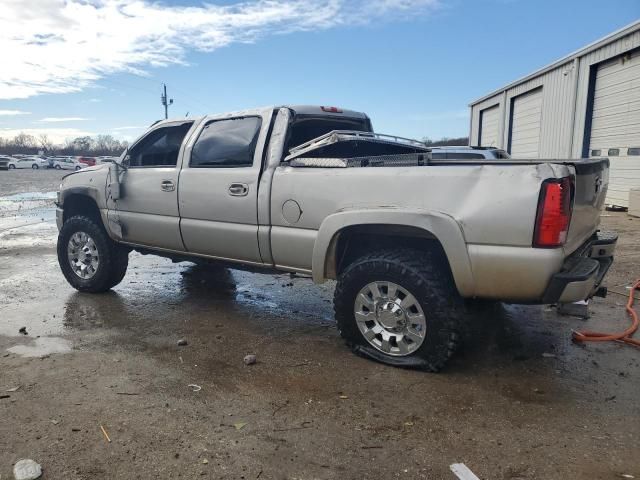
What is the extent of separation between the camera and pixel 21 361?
149 inches

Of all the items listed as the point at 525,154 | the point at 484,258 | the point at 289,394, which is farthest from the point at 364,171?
the point at 525,154

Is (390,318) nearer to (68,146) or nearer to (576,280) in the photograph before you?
(576,280)

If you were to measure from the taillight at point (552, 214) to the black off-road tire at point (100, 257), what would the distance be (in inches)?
175

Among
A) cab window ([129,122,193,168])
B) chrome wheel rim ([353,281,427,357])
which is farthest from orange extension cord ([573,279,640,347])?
cab window ([129,122,193,168])

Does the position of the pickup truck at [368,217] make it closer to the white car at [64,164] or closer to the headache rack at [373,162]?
the headache rack at [373,162]

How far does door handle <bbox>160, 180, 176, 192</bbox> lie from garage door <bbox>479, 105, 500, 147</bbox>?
66.3 ft

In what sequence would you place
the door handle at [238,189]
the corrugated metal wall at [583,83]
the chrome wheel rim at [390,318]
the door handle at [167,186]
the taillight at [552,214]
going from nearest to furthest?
the taillight at [552,214], the chrome wheel rim at [390,318], the door handle at [238,189], the door handle at [167,186], the corrugated metal wall at [583,83]

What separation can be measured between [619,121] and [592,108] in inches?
66.6

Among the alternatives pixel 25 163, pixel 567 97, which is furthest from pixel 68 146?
pixel 567 97

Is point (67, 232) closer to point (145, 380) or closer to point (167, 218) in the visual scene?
point (167, 218)

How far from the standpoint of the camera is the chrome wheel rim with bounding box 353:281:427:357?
3.52 metres

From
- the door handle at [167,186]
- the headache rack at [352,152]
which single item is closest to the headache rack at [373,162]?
the headache rack at [352,152]

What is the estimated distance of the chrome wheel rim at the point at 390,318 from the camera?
11.6 ft

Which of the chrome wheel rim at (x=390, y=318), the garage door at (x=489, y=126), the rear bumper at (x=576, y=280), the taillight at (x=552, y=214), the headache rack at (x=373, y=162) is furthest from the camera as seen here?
the garage door at (x=489, y=126)
